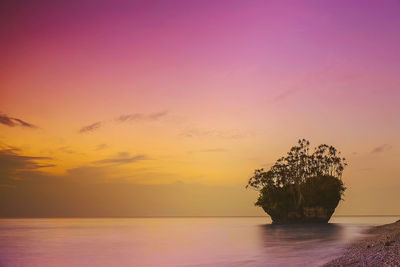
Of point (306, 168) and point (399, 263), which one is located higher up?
point (306, 168)

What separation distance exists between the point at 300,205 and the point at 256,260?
73144 mm

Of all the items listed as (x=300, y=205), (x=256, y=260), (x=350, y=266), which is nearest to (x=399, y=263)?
(x=350, y=266)

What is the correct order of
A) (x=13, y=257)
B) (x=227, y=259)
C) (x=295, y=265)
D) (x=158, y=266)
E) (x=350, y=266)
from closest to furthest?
(x=350, y=266), (x=295, y=265), (x=158, y=266), (x=227, y=259), (x=13, y=257)

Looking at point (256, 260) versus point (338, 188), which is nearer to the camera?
point (256, 260)

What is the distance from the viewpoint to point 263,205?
10581 cm

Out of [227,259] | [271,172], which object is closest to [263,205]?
[271,172]

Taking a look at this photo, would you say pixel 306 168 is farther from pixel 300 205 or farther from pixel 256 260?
pixel 256 260

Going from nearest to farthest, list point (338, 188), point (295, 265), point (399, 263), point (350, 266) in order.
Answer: point (399, 263) → point (350, 266) → point (295, 265) → point (338, 188)

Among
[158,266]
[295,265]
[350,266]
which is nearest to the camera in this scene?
[350,266]

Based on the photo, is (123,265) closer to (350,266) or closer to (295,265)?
(295,265)

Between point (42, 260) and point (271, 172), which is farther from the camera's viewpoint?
point (271, 172)

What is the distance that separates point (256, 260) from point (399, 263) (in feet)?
48.5

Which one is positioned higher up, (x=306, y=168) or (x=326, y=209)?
(x=306, y=168)

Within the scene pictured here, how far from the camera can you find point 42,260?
3450 centimetres
